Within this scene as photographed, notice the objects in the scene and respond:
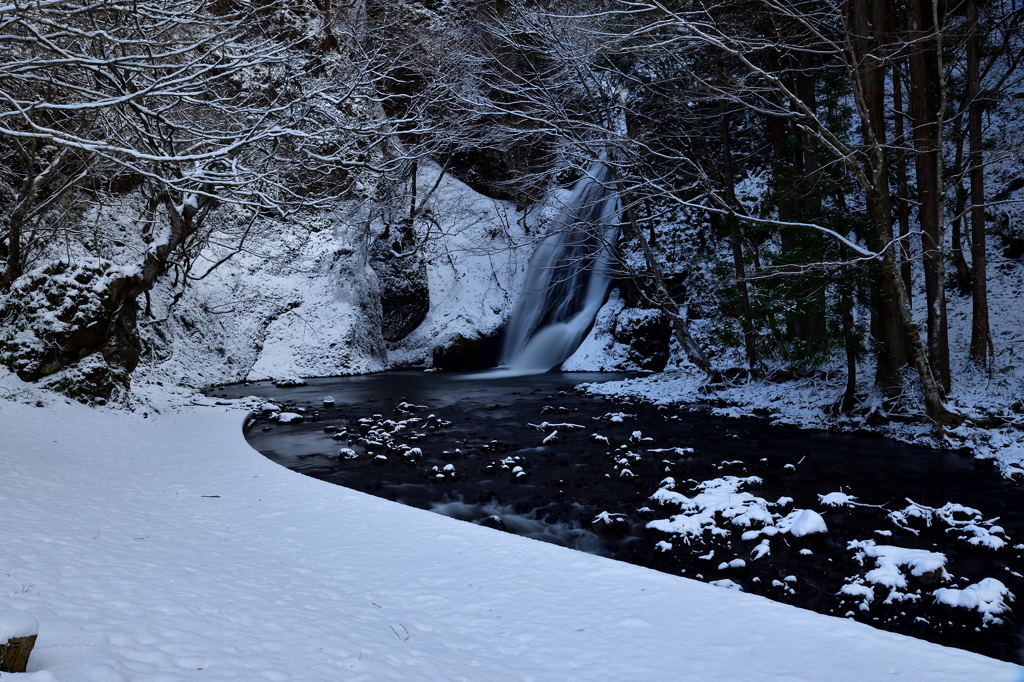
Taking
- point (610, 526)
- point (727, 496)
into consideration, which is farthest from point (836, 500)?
point (610, 526)

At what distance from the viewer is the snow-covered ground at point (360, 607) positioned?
8.06ft

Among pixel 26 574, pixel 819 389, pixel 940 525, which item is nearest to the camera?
pixel 26 574

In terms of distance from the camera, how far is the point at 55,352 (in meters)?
8.96

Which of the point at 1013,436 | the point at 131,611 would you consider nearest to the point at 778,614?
the point at 131,611

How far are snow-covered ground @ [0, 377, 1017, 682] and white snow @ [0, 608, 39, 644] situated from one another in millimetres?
127

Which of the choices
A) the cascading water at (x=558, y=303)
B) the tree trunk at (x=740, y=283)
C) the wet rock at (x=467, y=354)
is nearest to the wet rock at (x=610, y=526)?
the tree trunk at (x=740, y=283)

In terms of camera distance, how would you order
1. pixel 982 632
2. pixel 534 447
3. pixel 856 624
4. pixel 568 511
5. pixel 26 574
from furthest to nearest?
pixel 534 447
pixel 568 511
pixel 982 632
pixel 856 624
pixel 26 574

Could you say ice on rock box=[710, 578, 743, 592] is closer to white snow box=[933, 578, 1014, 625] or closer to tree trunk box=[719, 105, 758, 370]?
white snow box=[933, 578, 1014, 625]

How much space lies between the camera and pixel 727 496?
19.2ft

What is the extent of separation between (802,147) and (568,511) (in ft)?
22.1

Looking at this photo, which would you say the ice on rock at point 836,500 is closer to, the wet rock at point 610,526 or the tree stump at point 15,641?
the wet rock at point 610,526

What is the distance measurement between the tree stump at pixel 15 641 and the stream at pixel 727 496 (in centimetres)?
373

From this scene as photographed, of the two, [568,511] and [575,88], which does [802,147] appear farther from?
[568,511]

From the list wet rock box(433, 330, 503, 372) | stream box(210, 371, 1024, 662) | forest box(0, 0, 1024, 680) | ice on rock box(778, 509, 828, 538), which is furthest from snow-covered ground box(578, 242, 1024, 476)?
wet rock box(433, 330, 503, 372)
